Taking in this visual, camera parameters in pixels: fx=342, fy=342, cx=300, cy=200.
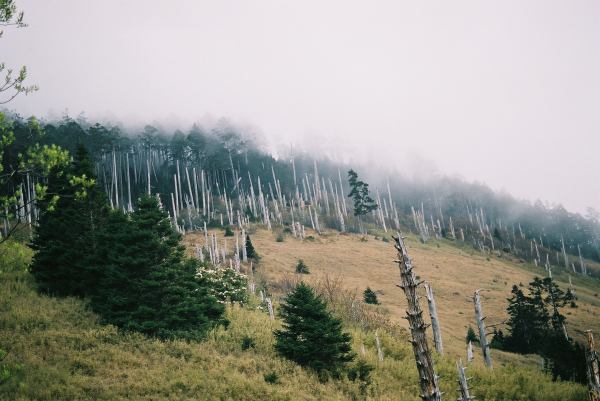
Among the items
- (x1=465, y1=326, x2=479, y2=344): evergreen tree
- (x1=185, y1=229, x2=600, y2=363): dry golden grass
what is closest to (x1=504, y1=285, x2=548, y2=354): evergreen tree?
(x1=185, y1=229, x2=600, y2=363): dry golden grass

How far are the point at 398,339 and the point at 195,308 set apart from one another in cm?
1338

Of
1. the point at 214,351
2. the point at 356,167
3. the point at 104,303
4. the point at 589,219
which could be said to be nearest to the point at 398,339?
the point at 214,351

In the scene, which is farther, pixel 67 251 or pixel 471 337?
pixel 471 337

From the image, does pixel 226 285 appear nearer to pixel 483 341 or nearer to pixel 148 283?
pixel 148 283

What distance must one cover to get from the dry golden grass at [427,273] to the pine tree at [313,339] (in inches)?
583

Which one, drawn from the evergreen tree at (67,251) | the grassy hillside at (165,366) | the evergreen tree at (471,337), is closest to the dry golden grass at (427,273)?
the evergreen tree at (471,337)

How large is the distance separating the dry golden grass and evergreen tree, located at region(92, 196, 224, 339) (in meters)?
20.0

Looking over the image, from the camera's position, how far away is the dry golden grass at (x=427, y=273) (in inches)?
1532

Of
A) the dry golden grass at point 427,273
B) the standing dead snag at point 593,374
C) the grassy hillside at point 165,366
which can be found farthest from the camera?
the dry golden grass at point 427,273

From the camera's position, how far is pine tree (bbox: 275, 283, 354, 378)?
49.3 feet

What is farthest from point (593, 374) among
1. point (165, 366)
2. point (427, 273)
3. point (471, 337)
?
point (427, 273)

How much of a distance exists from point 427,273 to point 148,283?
47.6 m

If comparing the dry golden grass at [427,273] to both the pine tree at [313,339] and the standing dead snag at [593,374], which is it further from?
the standing dead snag at [593,374]

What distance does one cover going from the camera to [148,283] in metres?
15.5
